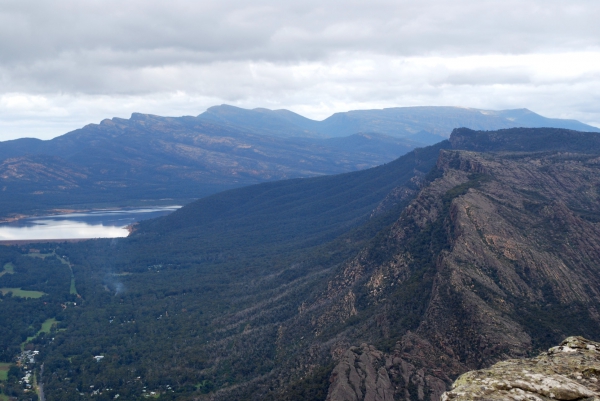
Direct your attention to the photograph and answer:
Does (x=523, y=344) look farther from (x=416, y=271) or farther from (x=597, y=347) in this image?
(x=597, y=347)

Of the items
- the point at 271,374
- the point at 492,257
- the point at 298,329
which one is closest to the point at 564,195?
the point at 492,257

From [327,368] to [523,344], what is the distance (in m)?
21.0

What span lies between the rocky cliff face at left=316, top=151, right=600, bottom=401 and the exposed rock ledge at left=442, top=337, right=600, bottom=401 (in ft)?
113

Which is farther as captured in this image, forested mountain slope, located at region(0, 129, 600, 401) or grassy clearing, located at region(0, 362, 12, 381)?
grassy clearing, located at region(0, 362, 12, 381)

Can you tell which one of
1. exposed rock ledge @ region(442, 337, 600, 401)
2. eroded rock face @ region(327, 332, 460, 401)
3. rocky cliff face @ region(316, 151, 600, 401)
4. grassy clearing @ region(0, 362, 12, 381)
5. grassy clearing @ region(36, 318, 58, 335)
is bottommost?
grassy clearing @ region(36, 318, 58, 335)

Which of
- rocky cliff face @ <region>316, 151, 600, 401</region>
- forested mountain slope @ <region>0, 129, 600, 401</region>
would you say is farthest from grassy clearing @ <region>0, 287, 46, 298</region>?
rocky cliff face @ <region>316, 151, 600, 401</region>

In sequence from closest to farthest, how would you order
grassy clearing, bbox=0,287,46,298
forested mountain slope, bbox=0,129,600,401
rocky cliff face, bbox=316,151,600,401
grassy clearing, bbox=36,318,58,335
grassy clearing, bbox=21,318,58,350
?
1. rocky cliff face, bbox=316,151,600,401
2. forested mountain slope, bbox=0,129,600,401
3. grassy clearing, bbox=21,318,58,350
4. grassy clearing, bbox=36,318,58,335
5. grassy clearing, bbox=0,287,46,298

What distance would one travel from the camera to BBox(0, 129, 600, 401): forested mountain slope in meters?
67.2

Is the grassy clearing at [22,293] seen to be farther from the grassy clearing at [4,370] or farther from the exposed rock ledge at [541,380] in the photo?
the exposed rock ledge at [541,380]

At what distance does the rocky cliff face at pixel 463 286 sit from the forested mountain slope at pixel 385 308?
8.9 inches

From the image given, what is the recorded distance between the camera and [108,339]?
413ft

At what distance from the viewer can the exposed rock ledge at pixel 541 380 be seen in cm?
2314

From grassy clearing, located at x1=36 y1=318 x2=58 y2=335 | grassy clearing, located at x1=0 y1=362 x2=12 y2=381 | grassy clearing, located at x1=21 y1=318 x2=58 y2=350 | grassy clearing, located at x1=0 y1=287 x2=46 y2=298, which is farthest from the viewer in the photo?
grassy clearing, located at x1=0 y1=287 x2=46 y2=298

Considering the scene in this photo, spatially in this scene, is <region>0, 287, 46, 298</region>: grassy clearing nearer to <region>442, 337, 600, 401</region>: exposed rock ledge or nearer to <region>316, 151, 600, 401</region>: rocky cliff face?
<region>316, 151, 600, 401</region>: rocky cliff face
